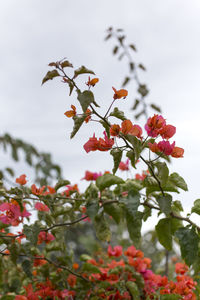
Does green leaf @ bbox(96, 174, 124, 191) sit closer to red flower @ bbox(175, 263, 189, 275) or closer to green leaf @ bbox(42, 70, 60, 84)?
green leaf @ bbox(42, 70, 60, 84)

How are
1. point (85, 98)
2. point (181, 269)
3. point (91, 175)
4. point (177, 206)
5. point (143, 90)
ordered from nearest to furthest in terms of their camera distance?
point (85, 98)
point (177, 206)
point (181, 269)
point (91, 175)
point (143, 90)

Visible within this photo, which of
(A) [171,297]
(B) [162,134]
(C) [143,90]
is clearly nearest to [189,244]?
(A) [171,297]

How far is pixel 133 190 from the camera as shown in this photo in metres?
0.92

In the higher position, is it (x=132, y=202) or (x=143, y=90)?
(x=143, y=90)

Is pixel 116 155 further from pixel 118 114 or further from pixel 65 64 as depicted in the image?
pixel 65 64

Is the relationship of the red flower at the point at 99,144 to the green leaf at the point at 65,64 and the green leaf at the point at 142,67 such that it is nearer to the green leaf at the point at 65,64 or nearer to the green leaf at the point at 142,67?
the green leaf at the point at 65,64

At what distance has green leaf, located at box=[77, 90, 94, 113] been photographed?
2.57 feet

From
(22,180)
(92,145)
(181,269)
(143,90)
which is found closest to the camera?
(92,145)

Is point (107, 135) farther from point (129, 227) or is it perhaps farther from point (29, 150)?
point (29, 150)

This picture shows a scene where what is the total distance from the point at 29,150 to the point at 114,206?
77.3 inches

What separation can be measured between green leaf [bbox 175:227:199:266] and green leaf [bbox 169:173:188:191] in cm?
12

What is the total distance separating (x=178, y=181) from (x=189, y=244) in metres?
0.17

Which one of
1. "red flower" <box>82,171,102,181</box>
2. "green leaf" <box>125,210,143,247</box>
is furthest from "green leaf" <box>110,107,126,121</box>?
"red flower" <box>82,171,102,181</box>

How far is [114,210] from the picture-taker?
36.8 inches
